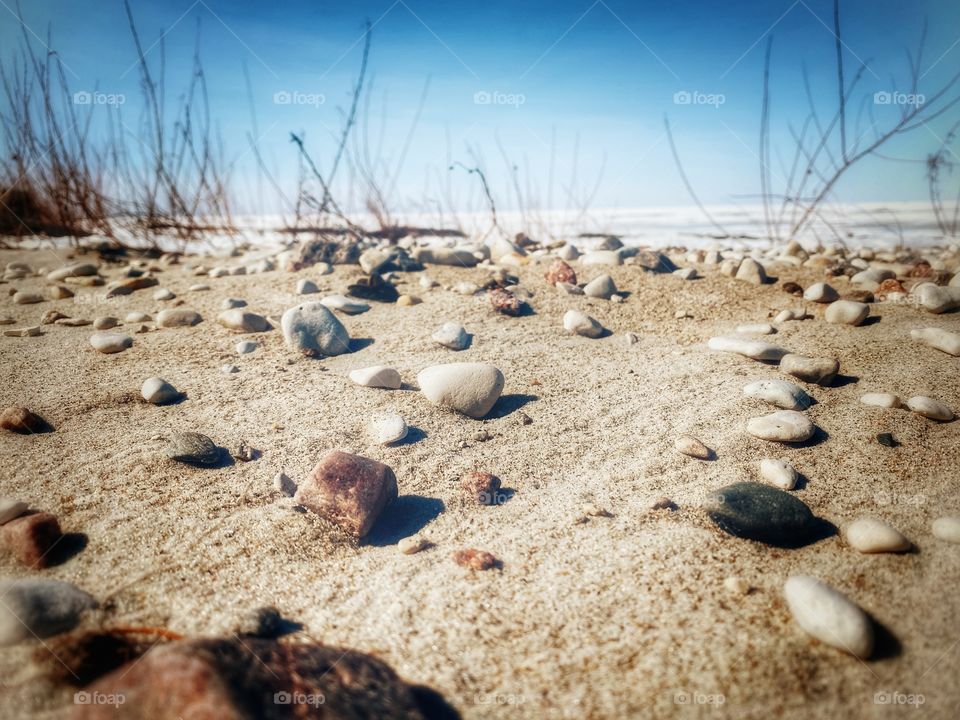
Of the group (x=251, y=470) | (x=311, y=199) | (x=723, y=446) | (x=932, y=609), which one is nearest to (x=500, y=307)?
(x=723, y=446)

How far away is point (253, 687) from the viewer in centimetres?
82

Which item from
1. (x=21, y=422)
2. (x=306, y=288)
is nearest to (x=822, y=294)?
(x=306, y=288)

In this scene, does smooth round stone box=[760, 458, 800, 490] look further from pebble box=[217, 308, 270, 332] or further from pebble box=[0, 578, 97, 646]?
pebble box=[217, 308, 270, 332]

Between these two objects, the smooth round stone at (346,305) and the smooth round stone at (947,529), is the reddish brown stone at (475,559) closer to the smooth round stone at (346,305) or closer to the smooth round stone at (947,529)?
the smooth round stone at (947,529)

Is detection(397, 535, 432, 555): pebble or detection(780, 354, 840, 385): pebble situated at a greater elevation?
detection(780, 354, 840, 385): pebble

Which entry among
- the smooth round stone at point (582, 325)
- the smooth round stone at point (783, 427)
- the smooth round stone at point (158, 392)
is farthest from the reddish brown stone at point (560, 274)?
the smooth round stone at point (158, 392)

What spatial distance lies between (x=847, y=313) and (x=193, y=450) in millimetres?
3067

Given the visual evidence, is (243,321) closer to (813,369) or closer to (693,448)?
(693,448)

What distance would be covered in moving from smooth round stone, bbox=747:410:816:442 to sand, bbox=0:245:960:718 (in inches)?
1.7

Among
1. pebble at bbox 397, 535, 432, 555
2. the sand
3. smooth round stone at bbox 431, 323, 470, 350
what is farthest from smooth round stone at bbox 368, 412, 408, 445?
smooth round stone at bbox 431, 323, 470, 350

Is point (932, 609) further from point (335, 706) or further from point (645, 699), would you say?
point (335, 706)

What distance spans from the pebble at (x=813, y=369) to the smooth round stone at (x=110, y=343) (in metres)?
3.12

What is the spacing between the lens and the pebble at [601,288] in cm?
312

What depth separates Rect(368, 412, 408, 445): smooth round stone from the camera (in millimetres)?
1726
